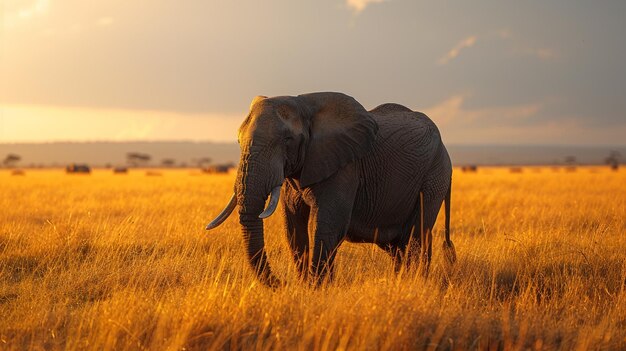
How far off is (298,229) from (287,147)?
1070 mm

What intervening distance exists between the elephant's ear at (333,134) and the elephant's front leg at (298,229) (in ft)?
→ 1.52

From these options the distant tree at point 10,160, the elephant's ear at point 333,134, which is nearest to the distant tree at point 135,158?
the distant tree at point 10,160

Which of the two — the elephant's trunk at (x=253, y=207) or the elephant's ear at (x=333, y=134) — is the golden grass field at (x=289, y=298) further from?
the elephant's ear at (x=333, y=134)

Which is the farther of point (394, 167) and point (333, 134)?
point (394, 167)

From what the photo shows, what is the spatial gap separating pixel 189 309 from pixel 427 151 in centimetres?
382

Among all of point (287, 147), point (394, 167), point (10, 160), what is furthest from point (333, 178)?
point (10, 160)

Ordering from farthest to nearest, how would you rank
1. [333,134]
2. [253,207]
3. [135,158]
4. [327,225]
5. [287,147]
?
[135,158] < [333,134] < [327,225] < [287,147] < [253,207]

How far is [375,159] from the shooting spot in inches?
272

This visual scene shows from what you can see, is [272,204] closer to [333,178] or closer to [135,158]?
[333,178]

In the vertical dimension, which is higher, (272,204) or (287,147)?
(287,147)

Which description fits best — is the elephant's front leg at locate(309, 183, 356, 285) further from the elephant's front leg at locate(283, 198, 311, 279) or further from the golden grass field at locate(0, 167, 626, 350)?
the elephant's front leg at locate(283, 198, 311, 279)

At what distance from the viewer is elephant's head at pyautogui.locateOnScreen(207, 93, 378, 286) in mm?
5680

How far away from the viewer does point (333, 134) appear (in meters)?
6.24

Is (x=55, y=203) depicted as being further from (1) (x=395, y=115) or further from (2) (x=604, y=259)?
(2) (x=604, y=259)
